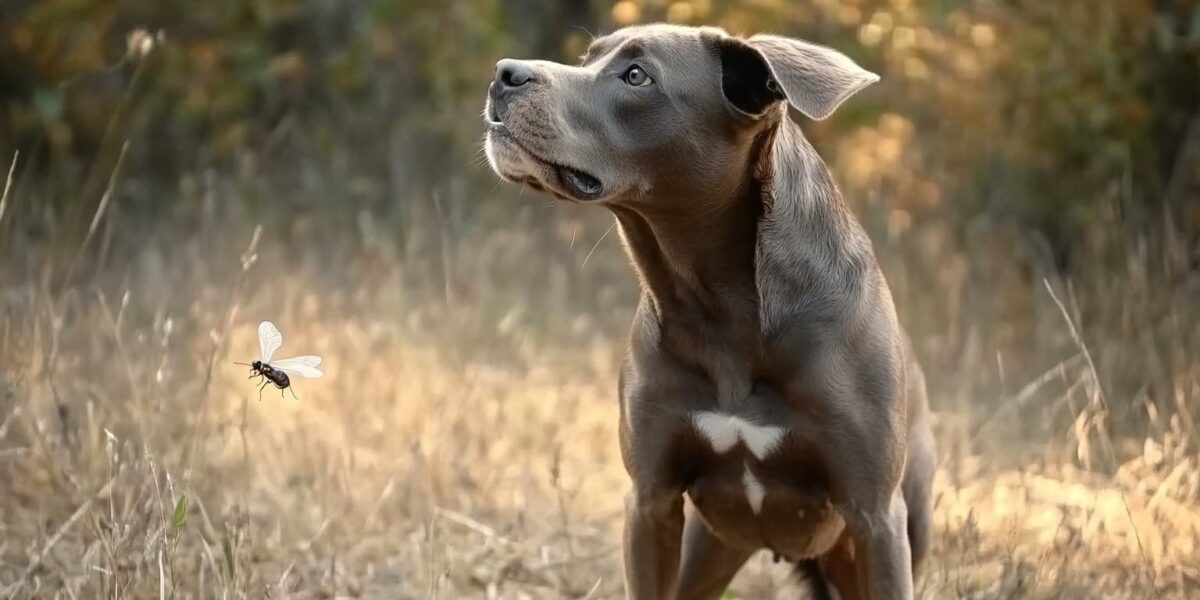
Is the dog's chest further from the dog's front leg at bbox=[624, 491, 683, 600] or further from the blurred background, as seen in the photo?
the blurred background

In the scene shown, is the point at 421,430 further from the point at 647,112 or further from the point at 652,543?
the point at 647,112

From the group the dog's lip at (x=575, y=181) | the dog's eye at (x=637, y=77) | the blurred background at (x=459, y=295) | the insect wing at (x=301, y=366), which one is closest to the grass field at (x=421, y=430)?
the blurred background at (x=459, y=295)

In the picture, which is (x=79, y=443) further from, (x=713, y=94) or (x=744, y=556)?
(x=713, y=94)

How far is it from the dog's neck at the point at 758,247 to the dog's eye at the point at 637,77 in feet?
0.88

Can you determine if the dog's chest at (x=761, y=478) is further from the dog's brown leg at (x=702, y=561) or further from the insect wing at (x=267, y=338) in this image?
the insect wing at (x=267, y=338)

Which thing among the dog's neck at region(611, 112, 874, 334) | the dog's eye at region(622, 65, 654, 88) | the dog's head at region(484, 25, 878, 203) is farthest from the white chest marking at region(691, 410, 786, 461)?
the dog's eye at region(622, 65, 654, 88)

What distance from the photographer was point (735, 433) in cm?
335

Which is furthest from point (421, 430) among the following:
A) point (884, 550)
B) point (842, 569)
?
point (884, 550)

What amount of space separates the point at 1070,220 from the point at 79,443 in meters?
4.55

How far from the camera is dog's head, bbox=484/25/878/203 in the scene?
10.4ft

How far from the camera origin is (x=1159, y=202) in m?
6.56

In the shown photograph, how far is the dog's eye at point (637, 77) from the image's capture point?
3309 millimetres

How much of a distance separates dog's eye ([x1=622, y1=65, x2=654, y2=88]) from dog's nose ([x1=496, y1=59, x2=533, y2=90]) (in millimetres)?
246

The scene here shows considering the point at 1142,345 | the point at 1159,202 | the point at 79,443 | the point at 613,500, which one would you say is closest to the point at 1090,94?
the point at 1159,202
